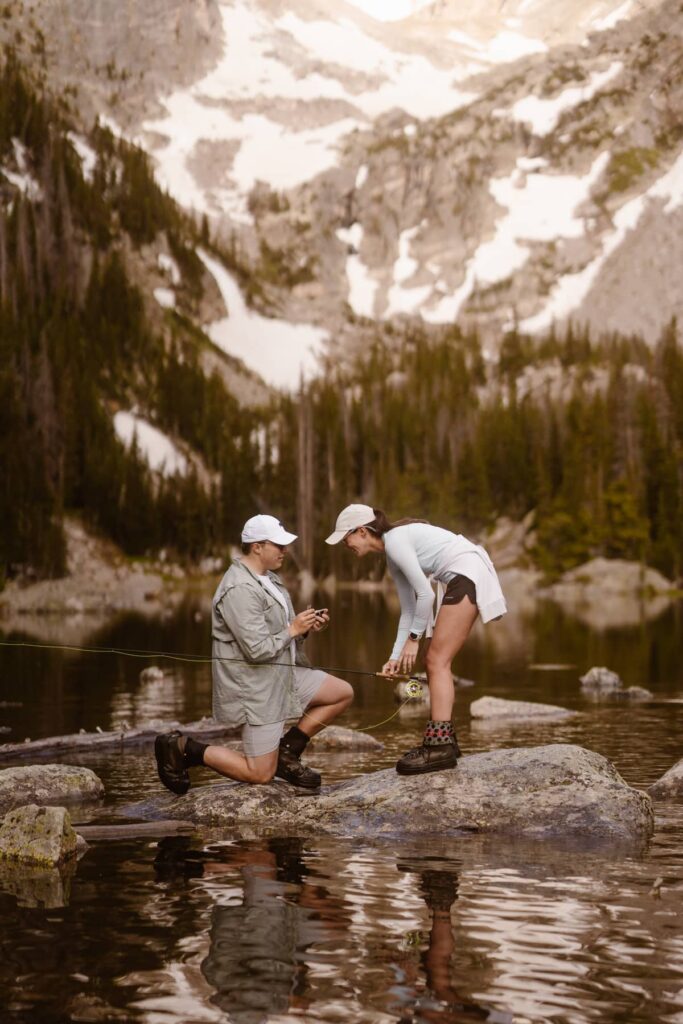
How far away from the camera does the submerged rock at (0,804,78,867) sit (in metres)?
12.0

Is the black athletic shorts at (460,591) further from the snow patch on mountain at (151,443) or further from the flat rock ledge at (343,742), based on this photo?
the snow patch on mountain at (151,443)

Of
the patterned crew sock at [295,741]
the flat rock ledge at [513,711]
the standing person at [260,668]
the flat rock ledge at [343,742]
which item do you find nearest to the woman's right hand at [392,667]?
the standing person at [260,668]

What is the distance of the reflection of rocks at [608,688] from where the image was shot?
93.9 ft

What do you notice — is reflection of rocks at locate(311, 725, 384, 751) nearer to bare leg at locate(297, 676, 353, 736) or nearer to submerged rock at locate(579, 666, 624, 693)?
bare leg at locate(297, 676, 353, 736)

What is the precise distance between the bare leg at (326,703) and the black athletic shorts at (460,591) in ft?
5.46

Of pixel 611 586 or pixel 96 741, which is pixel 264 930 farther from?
pixel 611 586

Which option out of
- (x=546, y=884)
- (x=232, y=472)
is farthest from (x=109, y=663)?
(x=232, y=472)

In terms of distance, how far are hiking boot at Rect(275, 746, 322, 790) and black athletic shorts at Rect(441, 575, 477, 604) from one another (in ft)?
9.01

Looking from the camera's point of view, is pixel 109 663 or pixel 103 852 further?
pixel 109 663

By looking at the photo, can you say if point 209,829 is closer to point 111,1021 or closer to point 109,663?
point 111,1021

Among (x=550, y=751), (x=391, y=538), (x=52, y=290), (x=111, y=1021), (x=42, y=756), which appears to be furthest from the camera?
(x=52, y=290)

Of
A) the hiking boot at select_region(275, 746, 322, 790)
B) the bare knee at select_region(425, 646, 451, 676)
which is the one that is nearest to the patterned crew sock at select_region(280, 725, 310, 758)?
the hiking boot at select_region(275, 746, 322, 790)

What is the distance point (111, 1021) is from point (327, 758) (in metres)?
11.9

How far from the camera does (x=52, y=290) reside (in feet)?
538
